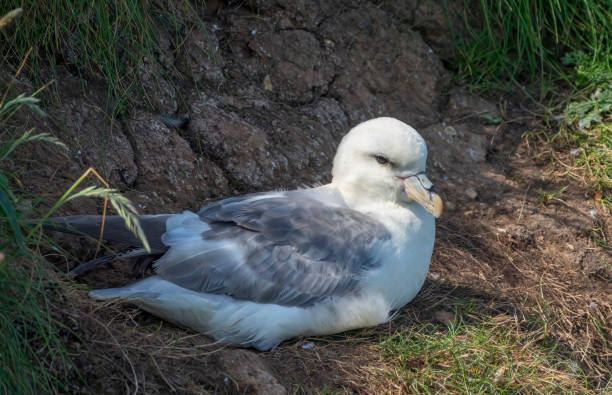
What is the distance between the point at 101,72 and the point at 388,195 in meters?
1.71

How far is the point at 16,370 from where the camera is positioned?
2367 mm

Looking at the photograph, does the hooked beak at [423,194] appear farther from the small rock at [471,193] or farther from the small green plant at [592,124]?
the small green plant at [592,124]

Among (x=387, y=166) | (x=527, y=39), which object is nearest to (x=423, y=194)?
(x=387, y=166)

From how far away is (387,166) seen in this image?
3.50 m

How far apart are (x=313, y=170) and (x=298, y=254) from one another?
1239 mm

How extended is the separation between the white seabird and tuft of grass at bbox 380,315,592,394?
0.68ft

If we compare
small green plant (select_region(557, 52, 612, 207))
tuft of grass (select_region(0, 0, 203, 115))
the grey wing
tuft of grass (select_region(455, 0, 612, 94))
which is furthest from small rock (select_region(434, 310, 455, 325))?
tuft of grass (select_region(455, 0, 612, 94))

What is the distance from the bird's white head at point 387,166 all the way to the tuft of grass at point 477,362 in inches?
22.3

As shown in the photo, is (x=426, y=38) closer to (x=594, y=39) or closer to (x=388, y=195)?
(x=594, y=39)

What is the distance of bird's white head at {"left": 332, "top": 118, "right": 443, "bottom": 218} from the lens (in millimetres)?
3434

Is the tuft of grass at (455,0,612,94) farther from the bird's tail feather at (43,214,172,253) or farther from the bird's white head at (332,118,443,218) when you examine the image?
the bird's tail feather at (43,214,172,253)

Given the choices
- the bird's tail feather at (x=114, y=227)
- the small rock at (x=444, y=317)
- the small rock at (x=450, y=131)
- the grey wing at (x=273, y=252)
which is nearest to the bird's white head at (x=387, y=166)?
the grey wing at (x=273, y=252)

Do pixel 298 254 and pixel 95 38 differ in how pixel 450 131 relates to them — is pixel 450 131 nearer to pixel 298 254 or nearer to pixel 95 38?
pixel 298 254

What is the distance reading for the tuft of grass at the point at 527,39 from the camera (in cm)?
513
